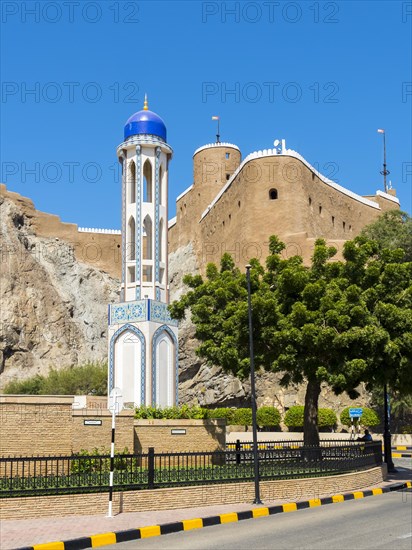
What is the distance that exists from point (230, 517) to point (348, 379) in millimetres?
7557

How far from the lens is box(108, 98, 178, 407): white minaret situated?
90.4 feet

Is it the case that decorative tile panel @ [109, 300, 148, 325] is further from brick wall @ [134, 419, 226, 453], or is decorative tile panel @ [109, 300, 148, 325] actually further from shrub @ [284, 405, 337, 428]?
shrub @ [284, 405, 337, 428]

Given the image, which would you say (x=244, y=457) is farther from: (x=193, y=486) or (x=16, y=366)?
(x=16, y=366)

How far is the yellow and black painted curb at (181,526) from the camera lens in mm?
10539

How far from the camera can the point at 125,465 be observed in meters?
15.4

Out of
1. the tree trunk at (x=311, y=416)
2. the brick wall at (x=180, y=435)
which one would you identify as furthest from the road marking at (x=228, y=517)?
the tree trunk at (x=311, y=416)

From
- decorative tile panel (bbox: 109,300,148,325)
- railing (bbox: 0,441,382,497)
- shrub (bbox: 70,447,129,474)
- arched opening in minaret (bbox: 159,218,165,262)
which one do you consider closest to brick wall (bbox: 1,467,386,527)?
railing (bbox: 0,441,382,497)

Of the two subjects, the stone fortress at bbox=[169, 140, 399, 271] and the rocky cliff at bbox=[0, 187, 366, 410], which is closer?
the stone fortress at bbox=[169, 140, 399, 271]

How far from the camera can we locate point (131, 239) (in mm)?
30547

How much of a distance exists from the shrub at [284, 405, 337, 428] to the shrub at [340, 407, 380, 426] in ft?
1.77

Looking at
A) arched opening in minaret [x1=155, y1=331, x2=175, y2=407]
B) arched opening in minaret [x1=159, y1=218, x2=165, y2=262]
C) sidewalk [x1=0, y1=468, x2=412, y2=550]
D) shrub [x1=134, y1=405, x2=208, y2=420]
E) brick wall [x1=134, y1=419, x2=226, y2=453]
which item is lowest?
sidewalk [x1=0, y1=468, x2=412, y2=550]

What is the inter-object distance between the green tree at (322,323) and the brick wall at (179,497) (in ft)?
10.9

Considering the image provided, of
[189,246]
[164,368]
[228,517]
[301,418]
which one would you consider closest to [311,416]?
[164,368]

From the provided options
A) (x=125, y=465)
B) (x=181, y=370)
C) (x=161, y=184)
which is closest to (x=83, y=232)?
(x=181, y=370)
